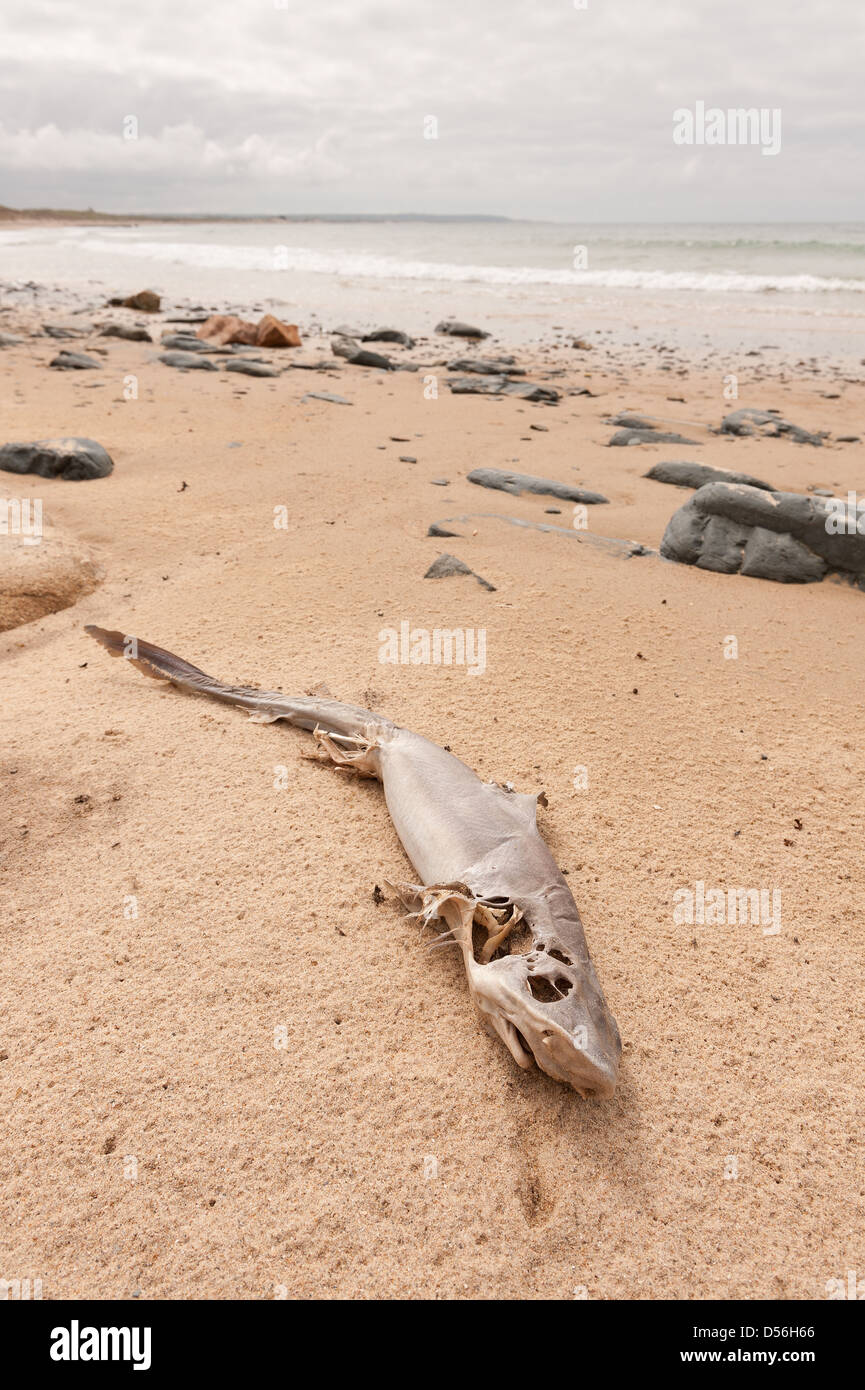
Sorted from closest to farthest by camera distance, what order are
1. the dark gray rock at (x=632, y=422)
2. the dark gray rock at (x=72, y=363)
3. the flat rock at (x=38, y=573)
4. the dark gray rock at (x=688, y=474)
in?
the flat rock at (x=38, y=573) → the dark gray rock at (x=688, y=474) → the dark gray rock at (x=632, y=422) → the dark gray rock at (x=72, y=363)

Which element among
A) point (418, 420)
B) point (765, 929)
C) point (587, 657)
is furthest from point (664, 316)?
point (765, 929)

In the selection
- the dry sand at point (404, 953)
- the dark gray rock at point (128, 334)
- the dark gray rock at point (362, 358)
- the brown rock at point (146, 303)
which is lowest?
the dry sand at point (404, 953)

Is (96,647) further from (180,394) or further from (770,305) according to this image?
(770,305)

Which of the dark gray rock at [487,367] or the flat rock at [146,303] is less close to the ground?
the flat rock at [146,303]

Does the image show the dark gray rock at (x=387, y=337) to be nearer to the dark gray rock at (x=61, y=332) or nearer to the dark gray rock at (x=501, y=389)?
the dark gray rock at (x=501, y=389)

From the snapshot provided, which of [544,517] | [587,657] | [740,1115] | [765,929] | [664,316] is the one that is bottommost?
[740,1115]

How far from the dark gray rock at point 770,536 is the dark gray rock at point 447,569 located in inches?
53.7

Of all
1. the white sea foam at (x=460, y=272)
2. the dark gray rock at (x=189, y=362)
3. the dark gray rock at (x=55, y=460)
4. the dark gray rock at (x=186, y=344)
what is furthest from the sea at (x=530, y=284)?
the dark gray rock at (x=55, y=460)

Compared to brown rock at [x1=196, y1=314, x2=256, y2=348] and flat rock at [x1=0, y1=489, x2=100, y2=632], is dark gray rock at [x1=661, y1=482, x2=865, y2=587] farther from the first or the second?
brown rock at [x1=196, y1=314, x2=256, y2=348]

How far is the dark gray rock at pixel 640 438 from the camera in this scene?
8.21 metres

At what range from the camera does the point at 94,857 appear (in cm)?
266

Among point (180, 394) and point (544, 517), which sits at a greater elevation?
point (180, 394)

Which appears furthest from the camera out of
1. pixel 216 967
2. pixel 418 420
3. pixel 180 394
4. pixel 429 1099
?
pixel 180 394

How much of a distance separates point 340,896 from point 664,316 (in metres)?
19.8
